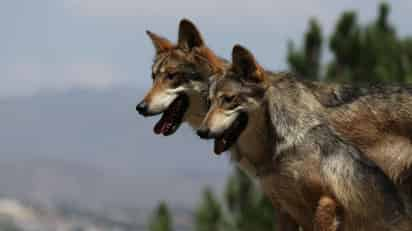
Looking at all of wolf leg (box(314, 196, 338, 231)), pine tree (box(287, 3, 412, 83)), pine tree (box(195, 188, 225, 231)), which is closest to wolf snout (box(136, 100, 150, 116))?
wolf leg (box(314, 196, 338, 231))

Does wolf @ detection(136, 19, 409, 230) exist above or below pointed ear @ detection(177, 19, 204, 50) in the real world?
below

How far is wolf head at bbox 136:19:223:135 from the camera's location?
45.3ft

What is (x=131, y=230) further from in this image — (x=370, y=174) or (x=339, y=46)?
(x=370, y=174)

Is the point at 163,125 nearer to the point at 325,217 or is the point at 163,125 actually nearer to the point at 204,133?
the point at 204,133

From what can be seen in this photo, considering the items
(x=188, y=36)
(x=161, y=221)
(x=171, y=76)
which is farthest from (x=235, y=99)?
(x=161, y=221)

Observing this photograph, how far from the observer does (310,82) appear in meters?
13.4

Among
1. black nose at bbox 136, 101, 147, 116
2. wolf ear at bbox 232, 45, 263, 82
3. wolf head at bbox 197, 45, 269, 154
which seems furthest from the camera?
black nose at bbox 136, 101, 147, 116

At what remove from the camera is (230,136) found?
12336 millimetres

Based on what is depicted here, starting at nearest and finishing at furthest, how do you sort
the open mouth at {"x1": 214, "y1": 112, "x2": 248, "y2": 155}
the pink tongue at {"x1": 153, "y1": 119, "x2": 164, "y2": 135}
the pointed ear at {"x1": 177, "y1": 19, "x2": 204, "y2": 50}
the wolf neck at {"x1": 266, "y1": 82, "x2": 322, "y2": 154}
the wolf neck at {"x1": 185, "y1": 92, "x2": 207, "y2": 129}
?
the open mouth at {"x1": 214, "y1": 112, "x2": 248, "y2": 155}, the wolf neck at {"x1": 266, "y1": 82, "x2": 322, "y2": 154}, the pink tongue at {"x1": 153, "y1": 119, "x2": 164, "y2": 135}, the wolf neck at {"x1": 185, "y1": 92, "x2": 207, "y2": 129}, the pointed ear at {"x1": 177, "y1": 19, "x2": 204, "y2": 50}

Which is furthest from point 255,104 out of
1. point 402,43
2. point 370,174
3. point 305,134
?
point 402,43

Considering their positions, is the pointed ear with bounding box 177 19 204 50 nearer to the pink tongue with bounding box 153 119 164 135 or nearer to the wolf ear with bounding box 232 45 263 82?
the pink tongue with bounding box 153 119 164 135

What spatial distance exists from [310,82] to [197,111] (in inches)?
55.7

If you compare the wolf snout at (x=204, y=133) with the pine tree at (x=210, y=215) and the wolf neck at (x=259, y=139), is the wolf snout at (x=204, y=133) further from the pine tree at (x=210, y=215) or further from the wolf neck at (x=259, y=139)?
the pine tree at (x=210, y=215)

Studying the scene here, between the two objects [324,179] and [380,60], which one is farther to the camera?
[380,60]
